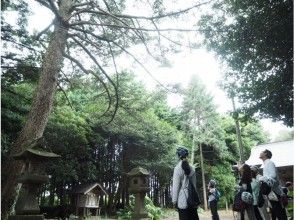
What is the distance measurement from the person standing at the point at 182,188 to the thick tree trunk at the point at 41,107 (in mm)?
2800

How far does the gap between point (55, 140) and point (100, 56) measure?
27.5ft

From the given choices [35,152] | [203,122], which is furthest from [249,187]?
[203,122]

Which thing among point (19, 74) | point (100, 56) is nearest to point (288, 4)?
point (100, 56)

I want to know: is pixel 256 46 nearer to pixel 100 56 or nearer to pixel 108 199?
pixel 100 56

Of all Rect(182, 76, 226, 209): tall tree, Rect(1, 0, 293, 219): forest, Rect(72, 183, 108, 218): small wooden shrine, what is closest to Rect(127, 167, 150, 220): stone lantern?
Rect(1, 0, 293, 219): forest

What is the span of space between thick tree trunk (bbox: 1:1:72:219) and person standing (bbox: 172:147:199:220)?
2800mm

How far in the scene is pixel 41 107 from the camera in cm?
588

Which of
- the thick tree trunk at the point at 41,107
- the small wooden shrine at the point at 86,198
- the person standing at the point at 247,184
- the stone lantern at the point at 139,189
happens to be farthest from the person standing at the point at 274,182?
the small wooden shrine at the point at 86,198

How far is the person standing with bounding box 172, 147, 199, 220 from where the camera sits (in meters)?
4.23

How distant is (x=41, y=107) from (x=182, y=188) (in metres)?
3.21

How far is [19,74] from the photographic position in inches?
351

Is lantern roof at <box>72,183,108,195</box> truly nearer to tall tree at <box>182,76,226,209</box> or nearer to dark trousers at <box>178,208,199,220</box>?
tall tree at <box>182,76,226,209</box>

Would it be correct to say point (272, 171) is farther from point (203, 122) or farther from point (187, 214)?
point (203, 122)

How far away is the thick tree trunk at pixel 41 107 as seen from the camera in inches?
206
